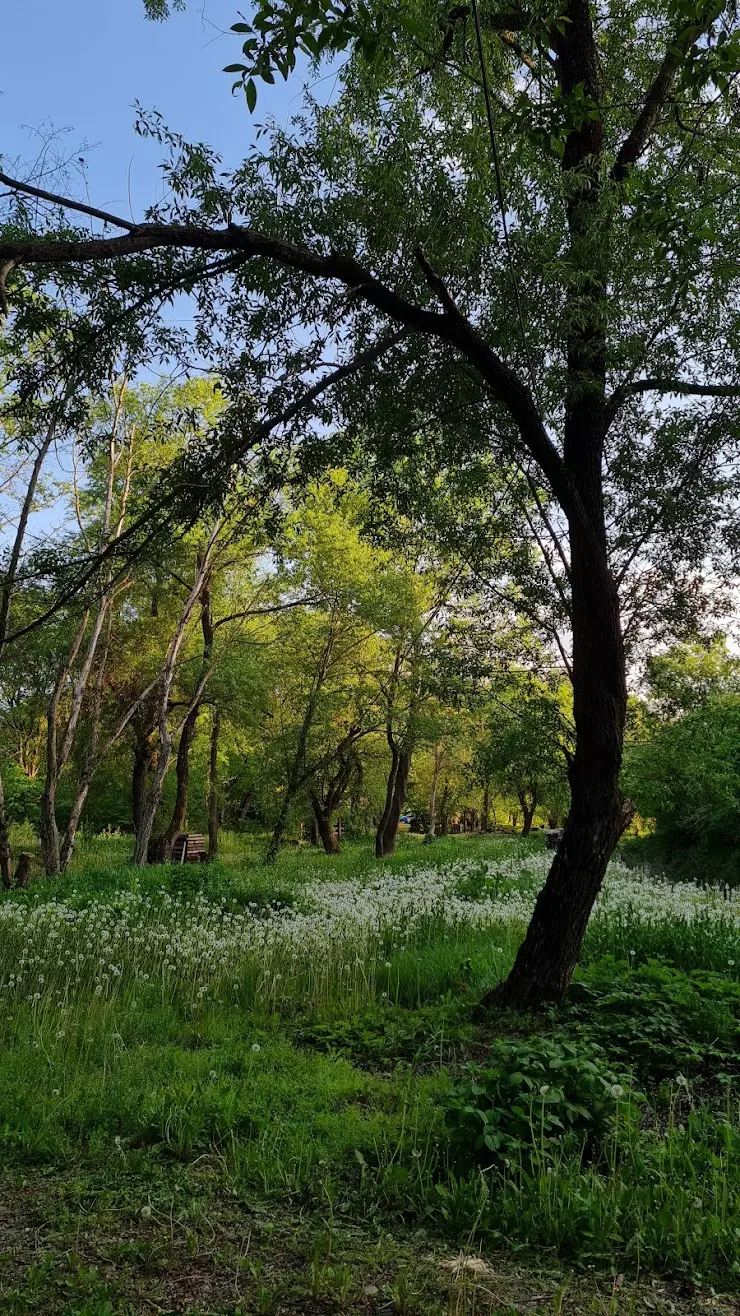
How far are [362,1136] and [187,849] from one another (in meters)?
21.1

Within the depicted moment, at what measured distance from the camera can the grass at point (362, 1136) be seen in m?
2.83

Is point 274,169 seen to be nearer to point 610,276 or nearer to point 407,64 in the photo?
point 407,64

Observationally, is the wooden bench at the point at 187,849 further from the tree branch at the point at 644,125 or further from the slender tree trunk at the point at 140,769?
the tree branch at the point at 644,125

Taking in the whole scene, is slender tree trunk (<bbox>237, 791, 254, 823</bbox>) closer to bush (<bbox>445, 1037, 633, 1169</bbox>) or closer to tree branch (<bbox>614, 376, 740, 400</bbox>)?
tree branch (<bbox>614, 376, 740, 400</bbox>)

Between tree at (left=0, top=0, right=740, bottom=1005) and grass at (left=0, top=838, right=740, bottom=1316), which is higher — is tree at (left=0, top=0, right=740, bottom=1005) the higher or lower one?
the higher one

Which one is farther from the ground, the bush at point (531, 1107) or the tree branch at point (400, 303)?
the tree branch at point (400, 303)

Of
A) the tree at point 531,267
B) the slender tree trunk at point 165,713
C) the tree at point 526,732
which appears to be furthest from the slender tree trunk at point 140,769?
the tree at point 531,267

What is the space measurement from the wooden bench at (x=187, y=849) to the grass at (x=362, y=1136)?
15715 millimetres

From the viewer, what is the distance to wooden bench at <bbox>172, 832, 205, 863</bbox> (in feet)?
75.2

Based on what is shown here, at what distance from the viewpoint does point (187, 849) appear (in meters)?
23.8

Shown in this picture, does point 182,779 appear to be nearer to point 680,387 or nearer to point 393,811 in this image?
point 393,811

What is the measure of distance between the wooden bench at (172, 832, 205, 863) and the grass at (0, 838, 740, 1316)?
15715mm

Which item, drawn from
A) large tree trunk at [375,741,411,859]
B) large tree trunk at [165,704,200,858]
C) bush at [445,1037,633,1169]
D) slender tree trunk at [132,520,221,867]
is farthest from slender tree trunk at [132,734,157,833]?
bush at [445,1037,633,1169]

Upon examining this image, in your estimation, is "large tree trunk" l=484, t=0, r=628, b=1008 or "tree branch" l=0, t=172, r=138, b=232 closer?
"tree branch" l=0, t=172, r=138, b=232
